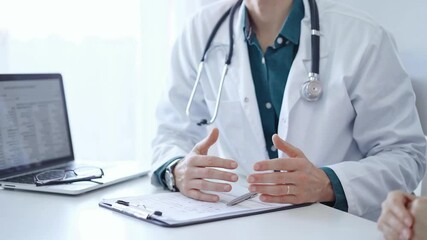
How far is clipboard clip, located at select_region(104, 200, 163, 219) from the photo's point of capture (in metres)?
0.76

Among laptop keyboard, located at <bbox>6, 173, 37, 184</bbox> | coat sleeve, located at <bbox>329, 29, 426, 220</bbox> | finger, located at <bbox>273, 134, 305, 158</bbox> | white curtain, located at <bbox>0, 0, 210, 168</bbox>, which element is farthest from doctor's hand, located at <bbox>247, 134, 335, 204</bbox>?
white curtain, located at <bbox>0, 0, 210, 168</bbox>

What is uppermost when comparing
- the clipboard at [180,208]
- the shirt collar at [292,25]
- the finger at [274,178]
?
the shirt collar at [292,25]

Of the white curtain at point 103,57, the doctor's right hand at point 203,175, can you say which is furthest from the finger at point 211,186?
the white curtain at point 103,57

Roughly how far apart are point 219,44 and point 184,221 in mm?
695

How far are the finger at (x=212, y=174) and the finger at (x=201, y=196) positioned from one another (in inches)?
1.5

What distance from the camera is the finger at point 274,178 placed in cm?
86

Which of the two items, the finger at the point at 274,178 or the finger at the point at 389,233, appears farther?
the finger at the point at 274,178

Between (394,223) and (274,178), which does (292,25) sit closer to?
(274,178)

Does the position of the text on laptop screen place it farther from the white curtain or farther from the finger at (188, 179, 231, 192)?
the white curtain

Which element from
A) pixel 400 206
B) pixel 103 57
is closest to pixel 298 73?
pixel 400 206

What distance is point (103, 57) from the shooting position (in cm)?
189

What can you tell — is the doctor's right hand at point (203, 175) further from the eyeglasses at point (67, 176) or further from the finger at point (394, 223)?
the finger at point (394, 223)

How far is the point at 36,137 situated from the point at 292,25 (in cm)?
71

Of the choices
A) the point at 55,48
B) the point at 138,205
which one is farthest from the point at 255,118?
the point at 55,48
